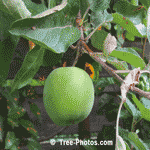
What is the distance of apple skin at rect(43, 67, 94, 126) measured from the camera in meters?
0.36

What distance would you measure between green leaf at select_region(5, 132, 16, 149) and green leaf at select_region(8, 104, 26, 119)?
0.21 feet

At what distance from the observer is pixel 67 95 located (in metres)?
0.36

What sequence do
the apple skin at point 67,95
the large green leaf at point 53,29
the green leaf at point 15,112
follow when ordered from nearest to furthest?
1. the large green leaf at point 53,29
2. the apple skin at point 67,95
3. the green leaf at point 15,112

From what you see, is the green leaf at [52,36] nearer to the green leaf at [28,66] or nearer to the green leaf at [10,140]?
the green leaf at [28,66]

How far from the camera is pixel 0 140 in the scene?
58 centimetres

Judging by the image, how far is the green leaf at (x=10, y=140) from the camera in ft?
1.83

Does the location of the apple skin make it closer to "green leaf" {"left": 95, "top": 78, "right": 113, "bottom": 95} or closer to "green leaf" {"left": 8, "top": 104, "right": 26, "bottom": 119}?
"green leaf" {"left": 8, "top": 104, "right": 26, "bottom": 119}

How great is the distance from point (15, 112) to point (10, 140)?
0.10m

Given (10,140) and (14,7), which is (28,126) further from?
(14,7)

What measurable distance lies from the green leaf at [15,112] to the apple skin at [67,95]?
29cm

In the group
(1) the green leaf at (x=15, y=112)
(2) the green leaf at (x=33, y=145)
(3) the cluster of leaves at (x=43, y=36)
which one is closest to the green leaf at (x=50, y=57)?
(3) the cluster of leaves at (x=43, y=36)

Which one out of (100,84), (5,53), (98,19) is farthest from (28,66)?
(100,84)

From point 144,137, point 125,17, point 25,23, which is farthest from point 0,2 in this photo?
point 144,137

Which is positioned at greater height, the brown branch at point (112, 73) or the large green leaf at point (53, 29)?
the large green leaf at point (53, 29)
